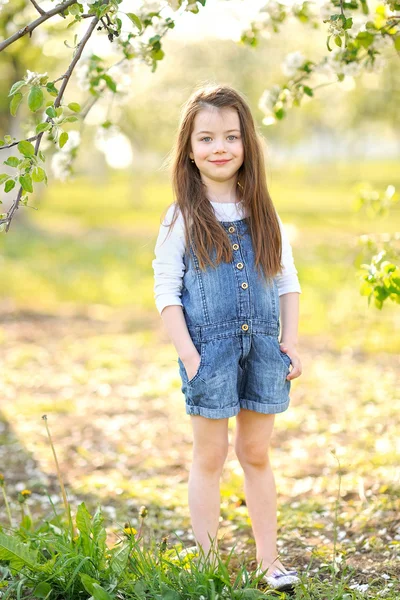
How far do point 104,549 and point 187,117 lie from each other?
141 cm

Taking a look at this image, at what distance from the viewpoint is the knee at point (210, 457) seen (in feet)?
7.85

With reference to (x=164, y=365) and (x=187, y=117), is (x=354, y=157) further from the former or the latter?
(x=187, y=117)

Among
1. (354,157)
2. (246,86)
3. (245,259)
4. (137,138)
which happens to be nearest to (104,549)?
(245,259)

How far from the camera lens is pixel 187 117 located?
7.97 ft

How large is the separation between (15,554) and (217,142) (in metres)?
1.42

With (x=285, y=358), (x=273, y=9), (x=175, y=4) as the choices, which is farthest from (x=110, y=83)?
(x=285, y=358)

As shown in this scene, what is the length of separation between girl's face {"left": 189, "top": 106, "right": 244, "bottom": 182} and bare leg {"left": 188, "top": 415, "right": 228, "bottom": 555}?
811 mm

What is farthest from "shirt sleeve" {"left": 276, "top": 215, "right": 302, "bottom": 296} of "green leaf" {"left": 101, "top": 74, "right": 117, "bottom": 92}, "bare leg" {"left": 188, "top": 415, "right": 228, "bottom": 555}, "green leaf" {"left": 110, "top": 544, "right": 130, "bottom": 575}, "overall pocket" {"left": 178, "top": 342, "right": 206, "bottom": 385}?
Answer: "green leaf" {"left": 110, "top": 544, "right": 130, "bottom": 575}

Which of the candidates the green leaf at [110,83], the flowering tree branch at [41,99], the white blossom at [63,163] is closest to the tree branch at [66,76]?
the flowering tree branch at [41,99]

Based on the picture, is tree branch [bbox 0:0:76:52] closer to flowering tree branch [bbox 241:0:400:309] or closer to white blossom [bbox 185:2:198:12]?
white blossom [bbox 185:2:198:12]

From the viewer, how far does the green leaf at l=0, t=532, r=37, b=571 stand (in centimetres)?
226

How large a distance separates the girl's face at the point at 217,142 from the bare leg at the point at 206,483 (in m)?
0.81

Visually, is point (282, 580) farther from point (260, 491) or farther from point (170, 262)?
point (170, 262)

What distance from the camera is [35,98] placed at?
1916 millimetres
